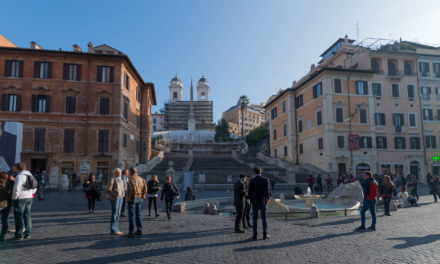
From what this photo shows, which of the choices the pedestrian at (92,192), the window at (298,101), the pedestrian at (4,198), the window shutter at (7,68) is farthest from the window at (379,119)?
the window shutter at (7,68)

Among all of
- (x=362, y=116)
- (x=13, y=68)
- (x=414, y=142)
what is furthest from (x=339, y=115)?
(x=13, y=68)

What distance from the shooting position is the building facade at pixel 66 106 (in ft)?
95.6

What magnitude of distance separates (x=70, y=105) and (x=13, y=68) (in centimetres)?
596

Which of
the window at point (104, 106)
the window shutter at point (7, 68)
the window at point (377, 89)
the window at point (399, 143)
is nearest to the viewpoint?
the window shutter at point (7, 68)

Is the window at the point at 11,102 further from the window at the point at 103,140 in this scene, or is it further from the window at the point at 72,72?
the window at the point at 103,140

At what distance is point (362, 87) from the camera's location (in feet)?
123

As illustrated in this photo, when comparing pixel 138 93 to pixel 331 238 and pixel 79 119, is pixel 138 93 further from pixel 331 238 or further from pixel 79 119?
pixel 331 238

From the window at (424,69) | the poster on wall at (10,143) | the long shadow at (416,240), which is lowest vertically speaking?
the long shadow at (416,240)

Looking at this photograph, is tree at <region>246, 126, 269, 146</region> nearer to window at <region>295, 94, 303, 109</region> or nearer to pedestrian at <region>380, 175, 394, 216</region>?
window at <region>295, 94, 303, 109</region>

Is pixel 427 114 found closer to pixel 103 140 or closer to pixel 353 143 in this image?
pixel 353 143

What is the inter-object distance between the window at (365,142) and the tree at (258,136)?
144 ft

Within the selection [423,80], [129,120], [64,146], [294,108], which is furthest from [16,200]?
[423,80]

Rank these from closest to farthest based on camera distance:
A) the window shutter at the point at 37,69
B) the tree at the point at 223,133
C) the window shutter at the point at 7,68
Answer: the window shutter at the point at 7,68
the window shutter at the point at 37,69
the tree at the point at 223,133

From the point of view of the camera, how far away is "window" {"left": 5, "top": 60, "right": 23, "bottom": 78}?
2944 centimetres
